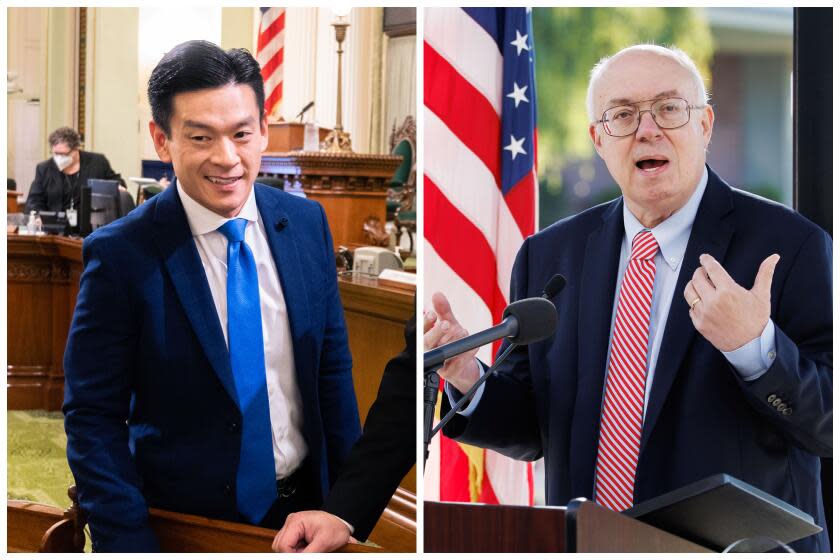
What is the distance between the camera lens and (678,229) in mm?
1809

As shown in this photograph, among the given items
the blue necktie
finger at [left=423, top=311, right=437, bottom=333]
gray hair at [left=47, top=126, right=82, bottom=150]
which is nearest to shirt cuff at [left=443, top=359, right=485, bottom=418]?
finger at [left=423, top=311, right=437, bottom=333]

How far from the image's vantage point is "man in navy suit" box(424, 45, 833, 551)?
67.5 inches

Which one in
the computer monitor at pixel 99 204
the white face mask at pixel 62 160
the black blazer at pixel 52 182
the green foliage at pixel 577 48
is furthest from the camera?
the white face mask at pixel 62 160

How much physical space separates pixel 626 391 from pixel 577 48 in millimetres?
684

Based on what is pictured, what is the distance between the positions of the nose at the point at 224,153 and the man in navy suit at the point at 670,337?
45cm

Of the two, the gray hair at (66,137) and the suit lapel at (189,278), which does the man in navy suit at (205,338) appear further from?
the gray hair at (66,137)

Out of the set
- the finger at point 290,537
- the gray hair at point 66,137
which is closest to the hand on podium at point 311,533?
the finger at point 290,537

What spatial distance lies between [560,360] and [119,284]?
33.2 inches

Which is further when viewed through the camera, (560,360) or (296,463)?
(560,360)

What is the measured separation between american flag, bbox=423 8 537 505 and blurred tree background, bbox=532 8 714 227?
0.03 metres

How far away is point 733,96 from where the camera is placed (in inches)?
72.8

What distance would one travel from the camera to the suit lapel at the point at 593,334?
5.93 feet

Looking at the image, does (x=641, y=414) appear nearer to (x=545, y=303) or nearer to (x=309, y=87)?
(x=545, y=303)
